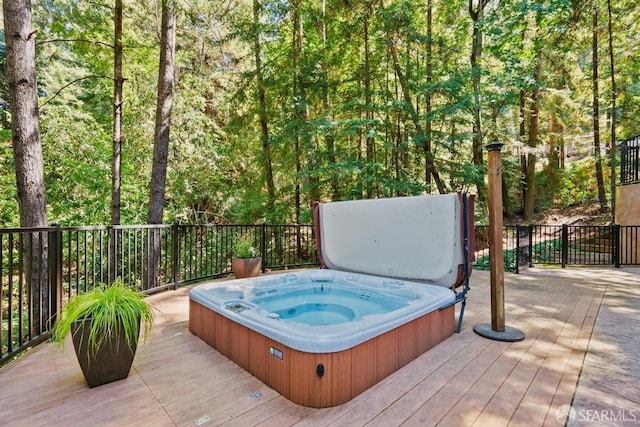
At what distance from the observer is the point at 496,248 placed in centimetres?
284

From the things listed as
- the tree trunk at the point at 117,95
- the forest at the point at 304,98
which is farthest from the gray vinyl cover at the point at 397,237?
the tree trunk at the point at 117,95

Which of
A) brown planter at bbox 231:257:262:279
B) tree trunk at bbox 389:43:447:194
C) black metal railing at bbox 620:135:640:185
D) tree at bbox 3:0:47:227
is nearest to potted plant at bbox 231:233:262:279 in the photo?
brown planter at bbox 231:257:262:279

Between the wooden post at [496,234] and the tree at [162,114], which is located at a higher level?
the tree at [162,114]

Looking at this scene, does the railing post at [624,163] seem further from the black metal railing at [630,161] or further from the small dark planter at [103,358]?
the small dark planter at [103,358]

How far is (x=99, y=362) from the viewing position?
6.23ft

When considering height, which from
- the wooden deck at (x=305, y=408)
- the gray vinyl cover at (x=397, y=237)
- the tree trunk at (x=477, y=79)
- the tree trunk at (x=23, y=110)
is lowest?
the wooden deck at (x=305, y=408)

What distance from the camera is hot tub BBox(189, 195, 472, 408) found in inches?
71.2

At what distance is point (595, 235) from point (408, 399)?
31.8ft

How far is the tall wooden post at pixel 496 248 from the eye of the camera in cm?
277

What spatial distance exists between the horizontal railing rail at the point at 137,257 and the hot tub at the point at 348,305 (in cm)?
113

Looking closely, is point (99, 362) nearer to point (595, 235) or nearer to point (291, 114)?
point (291, 114)

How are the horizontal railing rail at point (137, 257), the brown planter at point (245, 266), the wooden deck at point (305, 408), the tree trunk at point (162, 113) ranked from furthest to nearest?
1. the tree trunk at point (162, 113)
2. the brown planter at point (245, 266)
3. the horizontal railing rail at point (137, 257)
4. the wooden deck at point (305, 408)

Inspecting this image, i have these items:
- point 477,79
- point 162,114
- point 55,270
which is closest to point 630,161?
point 477,79

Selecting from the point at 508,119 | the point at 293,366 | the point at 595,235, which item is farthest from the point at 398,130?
the point at 293,366
